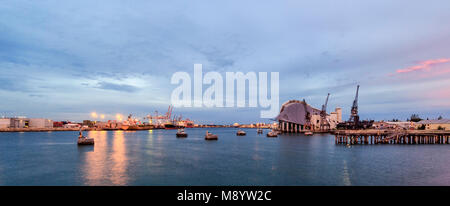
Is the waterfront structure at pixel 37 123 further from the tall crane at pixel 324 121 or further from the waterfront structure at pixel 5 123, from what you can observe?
the tall crane at pixel 324 121

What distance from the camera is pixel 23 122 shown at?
182m

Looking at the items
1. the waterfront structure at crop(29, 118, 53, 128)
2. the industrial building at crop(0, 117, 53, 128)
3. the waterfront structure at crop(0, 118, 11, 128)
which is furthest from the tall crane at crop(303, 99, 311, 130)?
the waterfront structure at crop(0, 118, 11, 128)

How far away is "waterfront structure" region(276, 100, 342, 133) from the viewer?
160 meters

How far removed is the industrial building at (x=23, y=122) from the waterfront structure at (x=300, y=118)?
184957mm

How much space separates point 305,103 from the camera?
16575cm

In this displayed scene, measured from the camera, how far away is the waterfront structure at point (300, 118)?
159750 mm

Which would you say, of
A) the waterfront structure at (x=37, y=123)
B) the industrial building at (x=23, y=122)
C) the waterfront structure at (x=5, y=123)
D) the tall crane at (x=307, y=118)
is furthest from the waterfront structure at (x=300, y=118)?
the waterfront structure at (x=5, y=123)

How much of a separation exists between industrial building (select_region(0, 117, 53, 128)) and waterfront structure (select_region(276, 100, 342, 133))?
7282 inches

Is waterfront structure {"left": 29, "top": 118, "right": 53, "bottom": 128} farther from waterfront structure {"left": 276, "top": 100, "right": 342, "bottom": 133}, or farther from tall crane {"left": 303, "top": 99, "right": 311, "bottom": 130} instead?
tall crane {"left": 303, "top": 99, "right": 311, "bottom": 130}

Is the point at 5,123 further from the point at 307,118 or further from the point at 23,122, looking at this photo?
the point at 307,118

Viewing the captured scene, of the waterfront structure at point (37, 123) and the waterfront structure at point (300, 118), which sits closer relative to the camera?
the waterfront structure at point (300, 118)

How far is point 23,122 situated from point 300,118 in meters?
205
